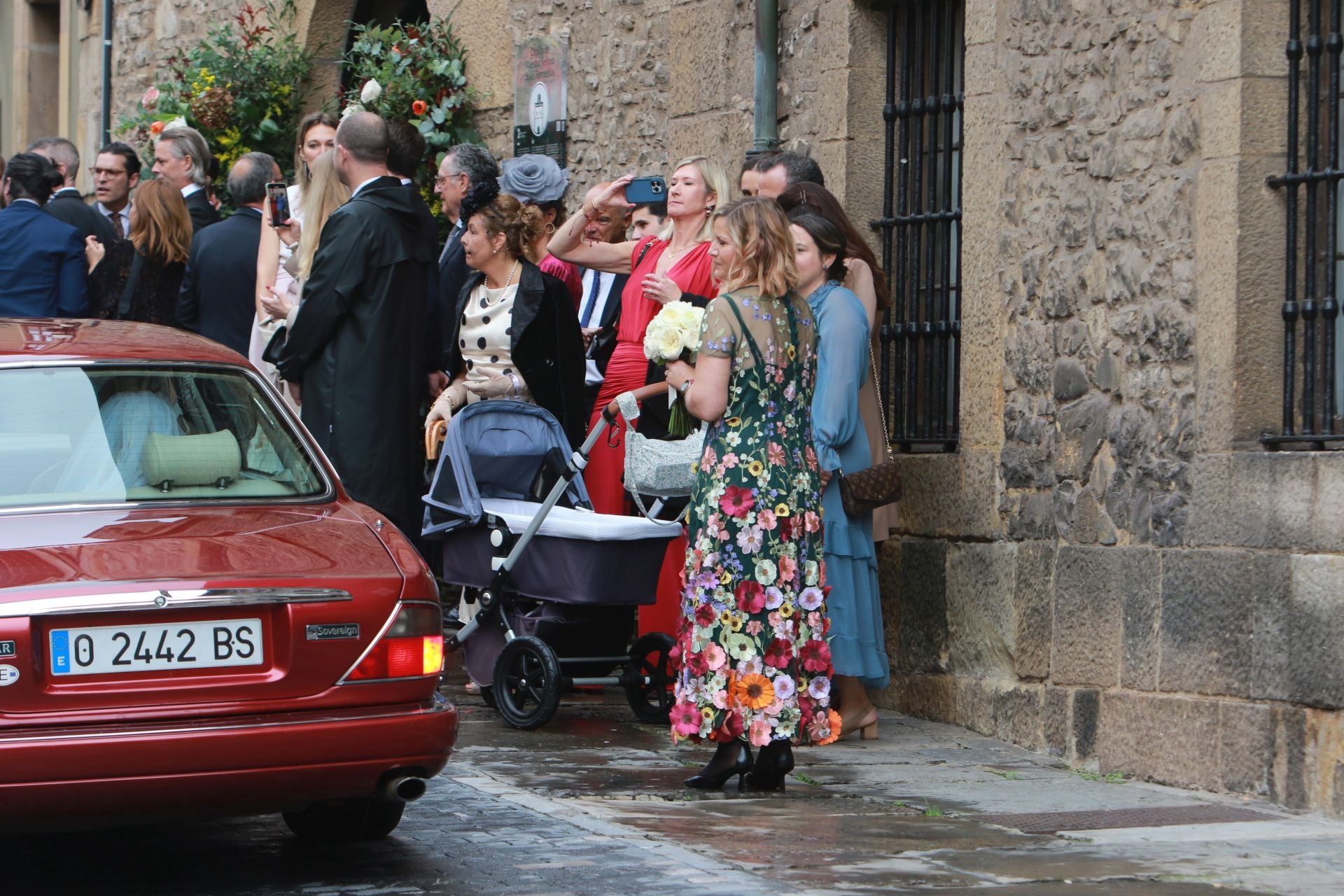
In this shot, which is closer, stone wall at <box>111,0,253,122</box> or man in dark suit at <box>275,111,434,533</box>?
man in dark suit at <box>275,111,434,533</box>

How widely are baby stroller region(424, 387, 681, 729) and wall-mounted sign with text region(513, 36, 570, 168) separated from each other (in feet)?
14.0

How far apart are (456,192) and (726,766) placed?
14.5 ft

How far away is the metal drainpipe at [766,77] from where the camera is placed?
31.5ft

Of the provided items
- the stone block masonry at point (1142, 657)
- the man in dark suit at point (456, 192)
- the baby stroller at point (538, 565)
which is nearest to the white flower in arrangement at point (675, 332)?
the baby stroller at point (538, 565)

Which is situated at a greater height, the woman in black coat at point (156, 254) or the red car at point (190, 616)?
the woman in black coat at point (156, 254)

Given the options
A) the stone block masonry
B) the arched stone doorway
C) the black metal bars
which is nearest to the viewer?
the stone block masonry

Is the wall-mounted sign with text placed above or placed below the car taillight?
above

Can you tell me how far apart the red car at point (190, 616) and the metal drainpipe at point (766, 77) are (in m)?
4.40

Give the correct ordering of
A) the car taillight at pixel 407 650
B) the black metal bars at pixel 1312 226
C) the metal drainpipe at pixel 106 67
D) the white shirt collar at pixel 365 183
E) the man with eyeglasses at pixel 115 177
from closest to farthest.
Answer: the car taillight at pixel 407 650 < the black metal bars at pixel 1312 226 < the white shirt collar at pixel 365 183 < the man with eyeglasses at pixel 115 177 < the metal drainpipe at pixel 106 67

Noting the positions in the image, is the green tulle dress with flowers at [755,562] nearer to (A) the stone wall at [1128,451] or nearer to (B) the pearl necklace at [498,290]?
(A) the stone wall at [1128,451]

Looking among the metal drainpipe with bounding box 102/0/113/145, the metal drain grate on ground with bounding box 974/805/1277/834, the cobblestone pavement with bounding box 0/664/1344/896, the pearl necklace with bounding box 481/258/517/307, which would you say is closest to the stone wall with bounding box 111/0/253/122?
the metal drainpipe with bounding box 102/0/113/145

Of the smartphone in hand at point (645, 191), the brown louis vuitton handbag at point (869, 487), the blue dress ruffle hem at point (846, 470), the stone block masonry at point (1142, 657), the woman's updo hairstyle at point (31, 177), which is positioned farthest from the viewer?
the woman's updo hairstyle at point (31, 177)

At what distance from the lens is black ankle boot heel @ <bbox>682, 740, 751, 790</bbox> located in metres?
6.55

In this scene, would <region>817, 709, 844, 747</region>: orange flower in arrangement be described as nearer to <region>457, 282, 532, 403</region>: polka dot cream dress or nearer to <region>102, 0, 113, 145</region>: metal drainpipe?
<region>457, 282, 532, 403</region>: polka dot cream dress
